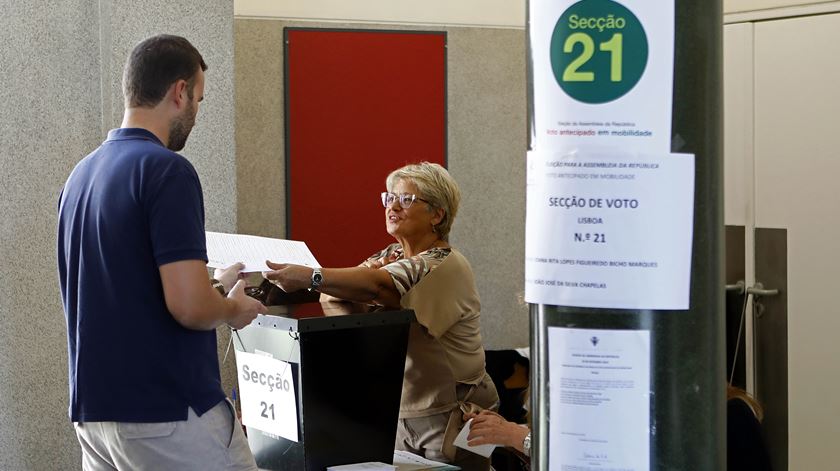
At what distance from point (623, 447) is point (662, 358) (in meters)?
0.14

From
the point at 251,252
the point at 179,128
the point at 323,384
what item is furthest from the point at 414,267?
the point at 179,128

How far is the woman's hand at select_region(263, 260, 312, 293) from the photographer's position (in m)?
2.73

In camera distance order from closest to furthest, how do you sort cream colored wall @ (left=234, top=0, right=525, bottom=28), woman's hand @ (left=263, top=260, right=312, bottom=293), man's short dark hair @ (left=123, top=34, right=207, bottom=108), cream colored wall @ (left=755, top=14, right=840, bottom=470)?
1. man's short dark hair @ (left=123, top=34, right=207, bottom=108)
2. woman's hand @ (left=263, top=260, right=312, bottom=293)
3. cream colored wall @ (left=755, top=14, right=840, bottom=470)
4. cream colored wall @ (left=234, top=0, right=525, bottom=28)

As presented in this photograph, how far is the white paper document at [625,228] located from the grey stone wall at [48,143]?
2.36 meters

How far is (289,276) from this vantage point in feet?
9.04

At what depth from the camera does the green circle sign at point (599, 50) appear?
1472mm

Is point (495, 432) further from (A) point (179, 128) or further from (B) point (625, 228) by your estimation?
(B) point (625, 228)

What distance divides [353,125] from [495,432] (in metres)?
2.51

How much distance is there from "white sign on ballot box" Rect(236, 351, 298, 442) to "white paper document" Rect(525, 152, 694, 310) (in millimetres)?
1054

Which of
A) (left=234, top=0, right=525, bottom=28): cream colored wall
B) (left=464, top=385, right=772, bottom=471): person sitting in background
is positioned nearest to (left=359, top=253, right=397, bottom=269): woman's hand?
(left=464, top=385, right=772, bottom=471): person sitting in background

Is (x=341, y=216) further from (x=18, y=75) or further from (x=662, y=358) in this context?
(x=662, y=358)

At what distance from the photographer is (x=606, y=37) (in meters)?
1.48

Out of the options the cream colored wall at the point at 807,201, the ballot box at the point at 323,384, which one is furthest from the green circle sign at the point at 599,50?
the cream colored wall at the point at 807,201

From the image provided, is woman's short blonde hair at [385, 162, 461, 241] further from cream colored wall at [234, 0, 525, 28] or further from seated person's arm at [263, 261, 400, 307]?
cream colored wall at [234, 0, 525, 28]
